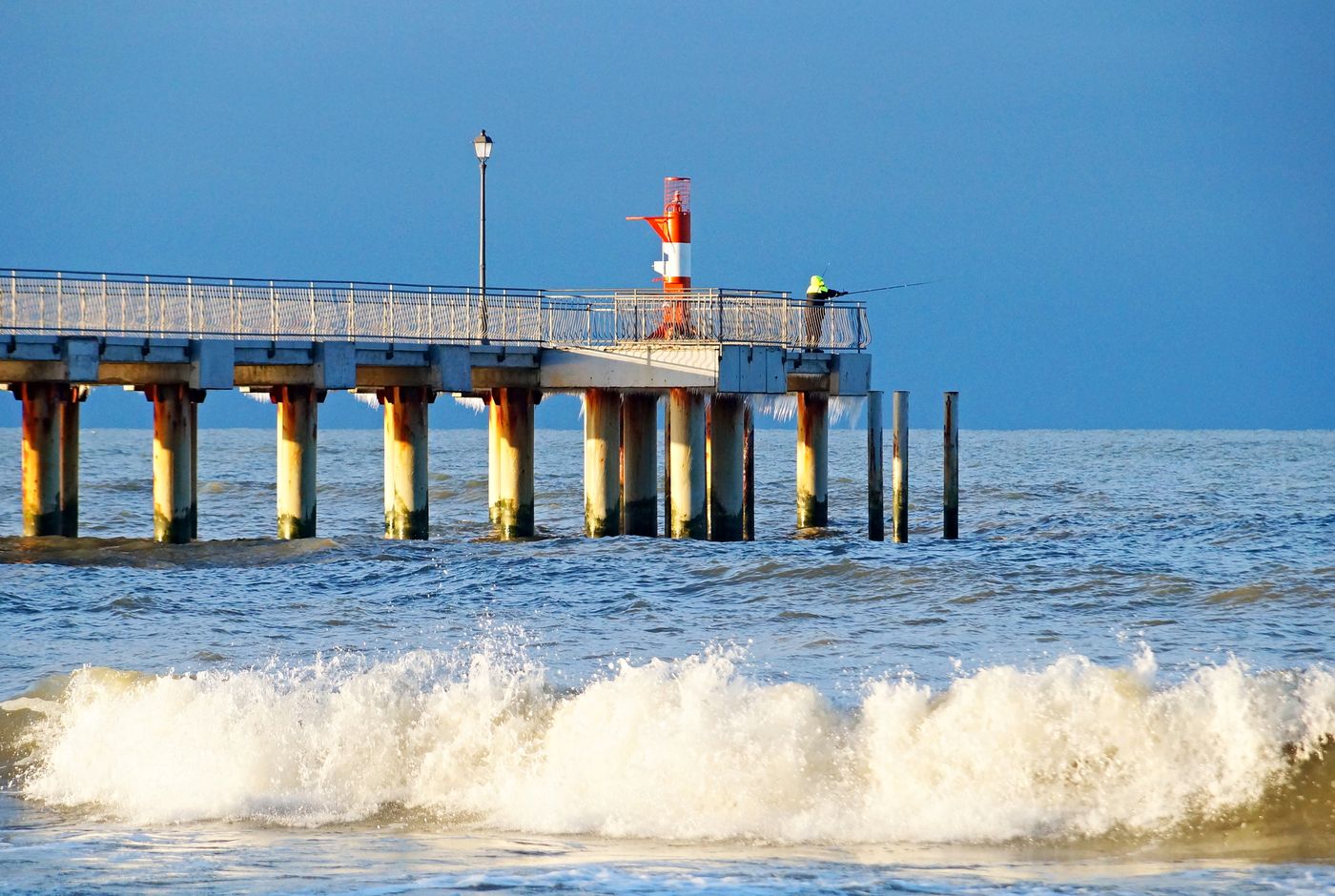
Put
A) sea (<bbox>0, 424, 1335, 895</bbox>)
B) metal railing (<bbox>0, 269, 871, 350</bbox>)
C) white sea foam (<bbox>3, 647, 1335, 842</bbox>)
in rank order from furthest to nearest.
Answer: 1. metal railing (<bbox>0, 269, 871, 350</bbox>)
2. white sea foam (<bbox>3, 647, 1335, 842</bbox>)
3. sea (<bbox>0, 424, 1335, 895</bbox>)

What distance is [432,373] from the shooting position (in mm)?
25938

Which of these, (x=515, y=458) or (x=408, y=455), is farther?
(x=515, y=458)

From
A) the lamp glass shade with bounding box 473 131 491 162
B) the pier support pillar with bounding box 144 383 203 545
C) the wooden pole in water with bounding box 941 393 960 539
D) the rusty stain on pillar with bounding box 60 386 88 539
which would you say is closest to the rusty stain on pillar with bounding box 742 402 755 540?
the wooden pole in water with bounding box 941 393 960 539

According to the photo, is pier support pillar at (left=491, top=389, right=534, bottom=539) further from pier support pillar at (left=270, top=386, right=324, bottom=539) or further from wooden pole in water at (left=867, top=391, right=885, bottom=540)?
wooden pole in water at (left=867, top=391, right=885, bottom=540)

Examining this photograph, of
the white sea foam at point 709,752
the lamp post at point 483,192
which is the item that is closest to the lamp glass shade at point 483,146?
the lamp post at point 483,192

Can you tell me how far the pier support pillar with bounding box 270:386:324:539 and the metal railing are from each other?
936 mm

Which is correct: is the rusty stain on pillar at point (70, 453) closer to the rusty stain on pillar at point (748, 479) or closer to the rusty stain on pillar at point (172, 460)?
the rusty stain on pillar at point (172, 460)

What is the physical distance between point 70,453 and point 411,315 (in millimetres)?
5956

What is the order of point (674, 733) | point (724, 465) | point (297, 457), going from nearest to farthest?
1. point (674, 733)
2. point (297, 457)
3. point (724, 465)

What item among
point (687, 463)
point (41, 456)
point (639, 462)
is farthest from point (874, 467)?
point (41, 456)

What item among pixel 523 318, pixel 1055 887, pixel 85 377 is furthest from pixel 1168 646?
pixel 85 377

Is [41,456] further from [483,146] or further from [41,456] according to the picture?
[483,146]

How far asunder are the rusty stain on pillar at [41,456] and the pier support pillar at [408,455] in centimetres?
483

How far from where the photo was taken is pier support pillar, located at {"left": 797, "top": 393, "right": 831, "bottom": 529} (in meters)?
28.2
